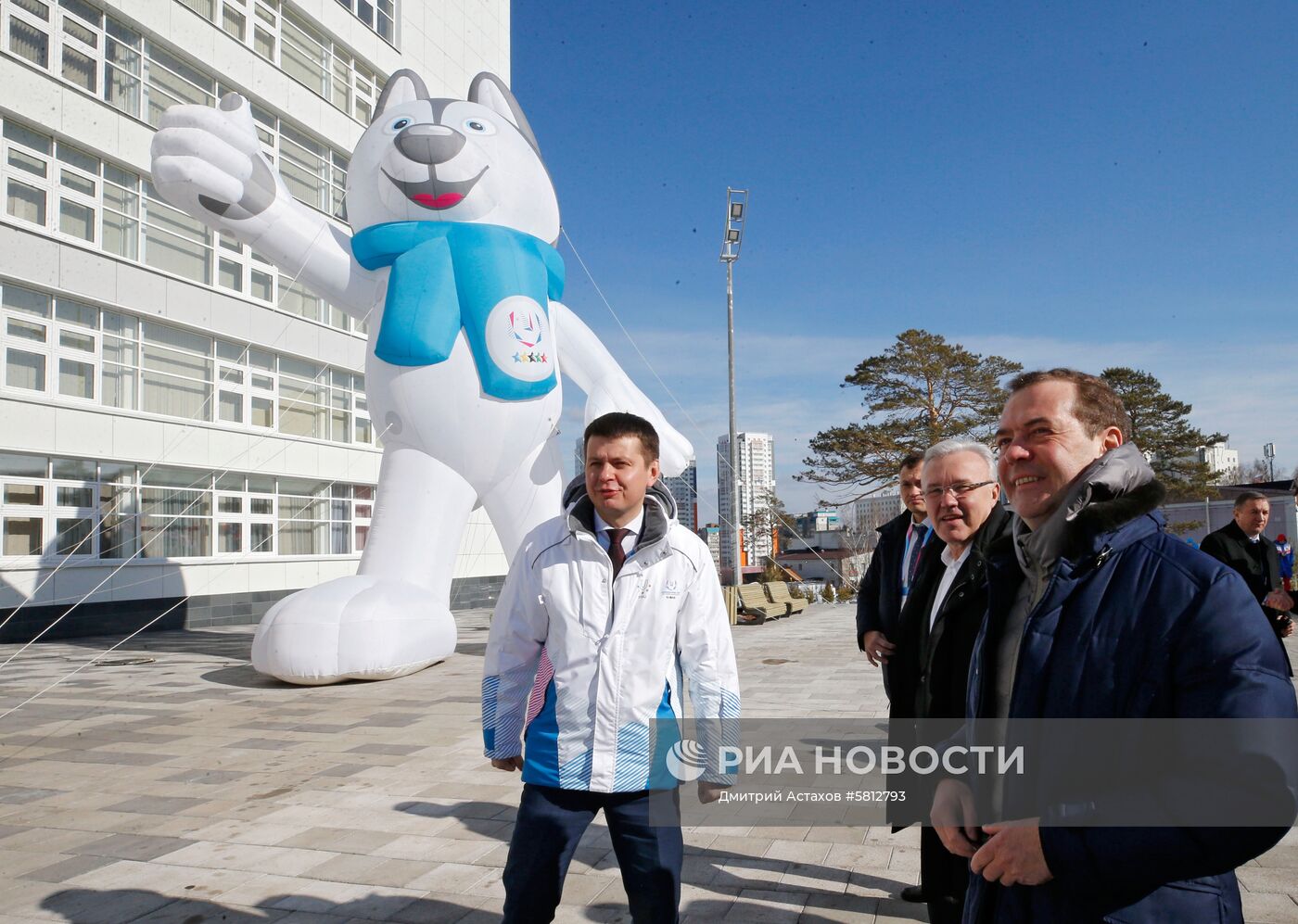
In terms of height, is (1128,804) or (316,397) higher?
(316,397)

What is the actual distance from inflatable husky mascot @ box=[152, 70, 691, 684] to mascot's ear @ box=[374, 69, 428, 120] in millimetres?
458

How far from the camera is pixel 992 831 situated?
1660 millimetres

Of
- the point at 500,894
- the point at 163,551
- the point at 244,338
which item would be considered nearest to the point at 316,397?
the point at 244,338

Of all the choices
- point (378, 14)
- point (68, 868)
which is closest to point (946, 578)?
point (68, 868)

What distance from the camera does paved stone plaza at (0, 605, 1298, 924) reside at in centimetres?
339

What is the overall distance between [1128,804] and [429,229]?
779 centimetres

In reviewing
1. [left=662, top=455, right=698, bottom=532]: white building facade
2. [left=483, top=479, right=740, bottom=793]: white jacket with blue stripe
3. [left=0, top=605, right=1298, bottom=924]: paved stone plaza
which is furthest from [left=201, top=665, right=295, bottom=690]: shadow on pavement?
[left=483, top=479, right=740, bottom=793]: white jacket with blue stripe

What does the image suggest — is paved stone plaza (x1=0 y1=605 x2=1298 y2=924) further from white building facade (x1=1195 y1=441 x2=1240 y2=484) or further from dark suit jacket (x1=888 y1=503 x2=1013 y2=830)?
white building facade (x1=1195 y1=441 x2=1240 y2=484)

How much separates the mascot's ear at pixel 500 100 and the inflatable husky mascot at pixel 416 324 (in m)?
0.53

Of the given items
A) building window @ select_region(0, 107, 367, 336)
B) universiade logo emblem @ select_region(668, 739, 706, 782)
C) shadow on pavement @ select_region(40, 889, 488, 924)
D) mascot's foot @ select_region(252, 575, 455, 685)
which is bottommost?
shadow on pavement @ select_region(40, 889, 488, 924)

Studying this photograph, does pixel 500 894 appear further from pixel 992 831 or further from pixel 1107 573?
pixel 1107 573

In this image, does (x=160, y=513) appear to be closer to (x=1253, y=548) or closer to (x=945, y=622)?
(x=1253, y=548)

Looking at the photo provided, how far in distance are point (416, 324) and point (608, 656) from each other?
6.14m

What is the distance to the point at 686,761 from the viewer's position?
8.38 ft
